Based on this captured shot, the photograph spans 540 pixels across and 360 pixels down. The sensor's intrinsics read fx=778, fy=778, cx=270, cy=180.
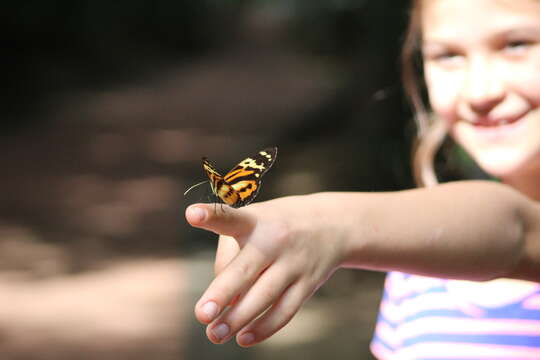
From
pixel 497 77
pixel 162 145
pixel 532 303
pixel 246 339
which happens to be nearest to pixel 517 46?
pixel 497 77

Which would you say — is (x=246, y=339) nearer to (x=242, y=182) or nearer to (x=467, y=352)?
(x=242, y=182)

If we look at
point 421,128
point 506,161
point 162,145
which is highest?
point 162,145

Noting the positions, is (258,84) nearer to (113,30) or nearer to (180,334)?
(113,30)

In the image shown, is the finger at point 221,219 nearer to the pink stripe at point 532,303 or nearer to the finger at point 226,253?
the finger at point 226,253

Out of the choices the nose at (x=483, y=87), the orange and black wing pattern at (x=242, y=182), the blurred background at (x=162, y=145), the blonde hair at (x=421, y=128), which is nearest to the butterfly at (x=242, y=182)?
the orange and black wing pattern at (x=242, y=182)

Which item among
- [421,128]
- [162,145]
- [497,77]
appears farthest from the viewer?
[162,145]
